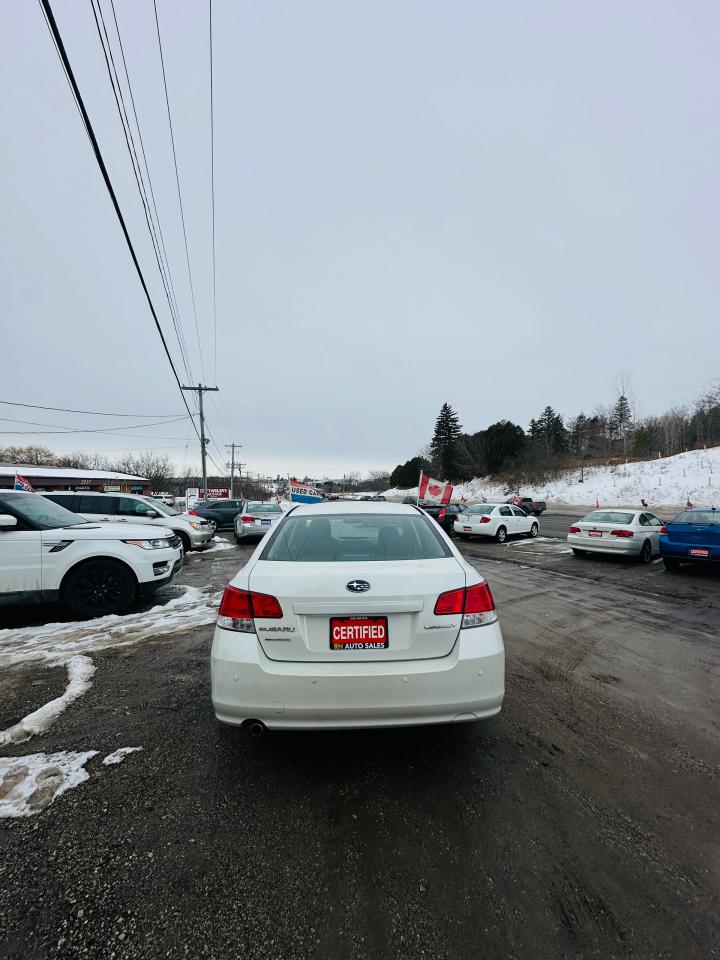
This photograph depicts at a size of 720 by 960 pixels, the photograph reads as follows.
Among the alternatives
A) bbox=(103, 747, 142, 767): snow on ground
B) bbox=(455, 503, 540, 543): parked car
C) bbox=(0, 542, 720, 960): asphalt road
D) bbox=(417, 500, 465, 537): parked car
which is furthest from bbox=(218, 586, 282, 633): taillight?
bbox=(417, 500, 465, 537): parked car

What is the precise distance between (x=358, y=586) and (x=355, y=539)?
83 cm

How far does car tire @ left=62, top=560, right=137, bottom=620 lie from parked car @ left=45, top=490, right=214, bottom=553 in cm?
496

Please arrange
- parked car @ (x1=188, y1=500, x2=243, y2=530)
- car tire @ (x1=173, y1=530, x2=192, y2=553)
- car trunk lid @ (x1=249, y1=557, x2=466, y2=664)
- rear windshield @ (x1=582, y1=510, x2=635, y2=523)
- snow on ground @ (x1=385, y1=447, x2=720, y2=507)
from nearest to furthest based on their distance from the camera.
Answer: car trunk lid @ (x1=249, y1=557, x2=466, y2=664), rear windshield @ (x1=582, y1=510, x2=635, y2=523), car tire @ (x1=173, y1=530, x2=192, y2=553), parked car @ (x1=188, y1=500, x2=243, y2=530), snow on ground @ (x1=385, y1=447, x2=720, y2=507)

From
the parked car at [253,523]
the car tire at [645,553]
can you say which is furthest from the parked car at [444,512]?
the car tire at [645,553]

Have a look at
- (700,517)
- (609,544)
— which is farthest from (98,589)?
(700,517)

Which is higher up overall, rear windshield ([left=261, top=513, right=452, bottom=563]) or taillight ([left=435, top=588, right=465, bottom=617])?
rear windshield ([left=261, top=513, right=452, bottom=563])

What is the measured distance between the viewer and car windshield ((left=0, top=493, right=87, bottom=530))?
18.4 feet

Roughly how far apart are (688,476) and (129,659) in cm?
4661

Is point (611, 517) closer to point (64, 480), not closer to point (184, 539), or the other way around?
point (184, 539)

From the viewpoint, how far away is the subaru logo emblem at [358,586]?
8.20 feet

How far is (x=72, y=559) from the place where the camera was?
18.4 feet

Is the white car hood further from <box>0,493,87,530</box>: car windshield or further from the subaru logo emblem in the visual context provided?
the subaru logo emblem

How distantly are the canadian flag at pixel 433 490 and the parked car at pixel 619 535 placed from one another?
1079 cm

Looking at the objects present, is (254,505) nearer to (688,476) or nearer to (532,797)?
(532,797)
